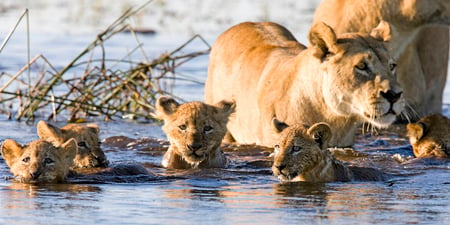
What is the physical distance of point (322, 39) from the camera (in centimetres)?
853

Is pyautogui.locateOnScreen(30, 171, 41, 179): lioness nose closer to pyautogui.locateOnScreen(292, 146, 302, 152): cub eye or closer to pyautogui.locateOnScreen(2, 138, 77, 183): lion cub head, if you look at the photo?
pyautogui.locateOnScreen(2, 138, 77, 183): lion cub head

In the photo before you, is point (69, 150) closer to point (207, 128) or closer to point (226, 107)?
point (207, 128)

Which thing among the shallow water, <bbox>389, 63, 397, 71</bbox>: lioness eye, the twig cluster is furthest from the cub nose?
the twig cluster

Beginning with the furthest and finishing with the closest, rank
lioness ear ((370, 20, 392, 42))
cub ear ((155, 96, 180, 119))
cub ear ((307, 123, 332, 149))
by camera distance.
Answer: lioness ear ((370, 20, 392, 42)) → cub ear ((155, 96, 180, 119)) → cub ear ((307, 123, 332, 149))

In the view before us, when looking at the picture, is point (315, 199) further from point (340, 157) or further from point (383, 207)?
point (340, 157)

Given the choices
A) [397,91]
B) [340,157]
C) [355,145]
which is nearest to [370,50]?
[397,91]

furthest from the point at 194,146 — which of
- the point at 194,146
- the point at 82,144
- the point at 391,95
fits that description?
the point at 391,95

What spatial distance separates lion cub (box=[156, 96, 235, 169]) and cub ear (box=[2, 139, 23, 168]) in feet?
3.77

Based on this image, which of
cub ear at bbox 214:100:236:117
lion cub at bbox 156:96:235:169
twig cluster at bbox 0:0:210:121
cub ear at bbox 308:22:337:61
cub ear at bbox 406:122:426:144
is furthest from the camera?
twig cluster at bbox 0:0:210:121

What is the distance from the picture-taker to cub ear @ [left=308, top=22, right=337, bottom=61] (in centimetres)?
841

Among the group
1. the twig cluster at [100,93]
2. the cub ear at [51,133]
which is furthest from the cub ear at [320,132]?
the twig cluster at [100,93]

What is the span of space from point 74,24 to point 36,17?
0.70m

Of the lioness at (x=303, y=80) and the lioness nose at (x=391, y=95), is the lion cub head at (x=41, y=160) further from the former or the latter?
the lioness nose at (x=391, y=95)

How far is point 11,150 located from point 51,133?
52 centimetres
